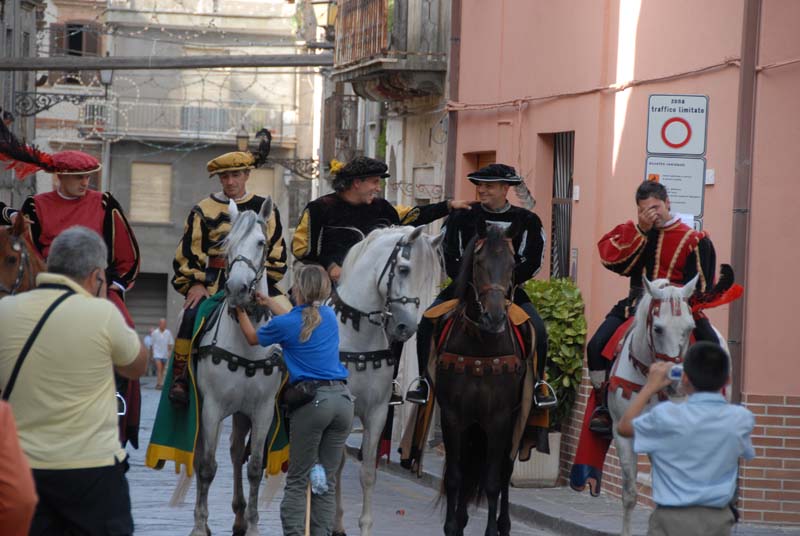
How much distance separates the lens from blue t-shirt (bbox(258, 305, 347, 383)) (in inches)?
389

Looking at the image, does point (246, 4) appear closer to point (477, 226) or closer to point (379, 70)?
point (379, 70)

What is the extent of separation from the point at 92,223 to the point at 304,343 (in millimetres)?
2377

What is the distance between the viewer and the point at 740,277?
513 inches

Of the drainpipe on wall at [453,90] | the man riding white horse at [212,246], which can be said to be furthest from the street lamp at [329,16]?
the man riding white horse at [212,246]

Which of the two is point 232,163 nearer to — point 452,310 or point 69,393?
point 452,310

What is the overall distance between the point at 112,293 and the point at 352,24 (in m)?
13.9

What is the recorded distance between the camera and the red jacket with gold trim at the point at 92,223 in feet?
37.1

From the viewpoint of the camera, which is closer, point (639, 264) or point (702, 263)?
point (702, 263)

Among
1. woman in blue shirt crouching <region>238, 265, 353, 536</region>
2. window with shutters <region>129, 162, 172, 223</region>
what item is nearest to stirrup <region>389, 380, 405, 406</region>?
woman in blue shirt crouching <region>238, 265, 353, 536</region>

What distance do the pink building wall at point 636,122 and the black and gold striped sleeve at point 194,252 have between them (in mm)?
4516

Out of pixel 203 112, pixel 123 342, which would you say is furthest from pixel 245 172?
pixel 203 112

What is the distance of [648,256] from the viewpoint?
35.1ft

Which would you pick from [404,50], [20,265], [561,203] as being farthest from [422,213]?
[404,50]

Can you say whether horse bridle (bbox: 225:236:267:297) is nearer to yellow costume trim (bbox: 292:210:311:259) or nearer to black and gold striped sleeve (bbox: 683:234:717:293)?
yellow costume trim (bbox: 292:210:311:259)
